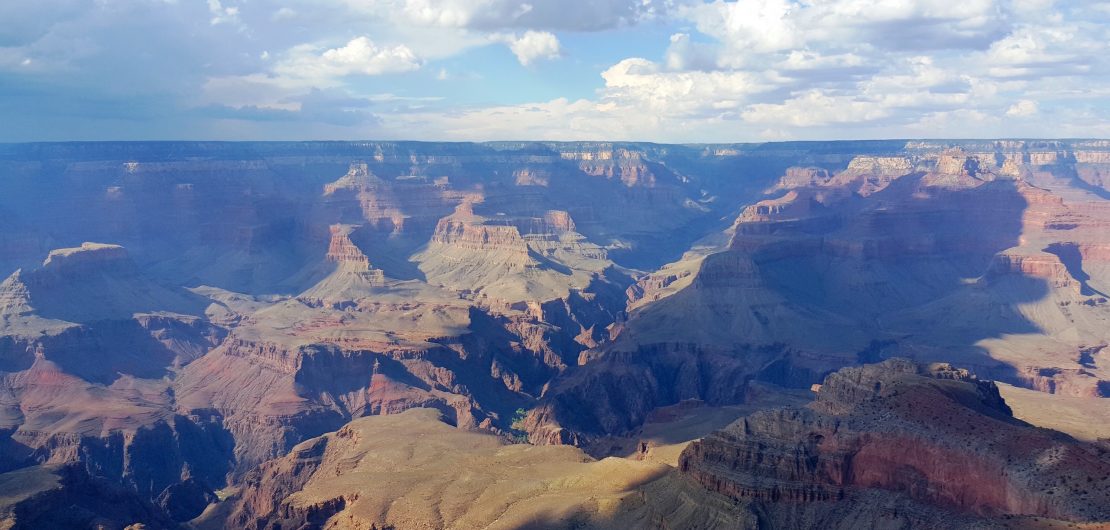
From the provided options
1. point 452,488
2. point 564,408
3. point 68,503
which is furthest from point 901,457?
point 564,408

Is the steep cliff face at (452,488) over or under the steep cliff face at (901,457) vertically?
under

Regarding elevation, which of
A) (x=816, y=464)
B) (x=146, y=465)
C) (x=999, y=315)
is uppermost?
(x=816, y=464)

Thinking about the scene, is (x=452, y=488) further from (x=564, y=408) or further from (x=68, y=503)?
(x=564, y=408)

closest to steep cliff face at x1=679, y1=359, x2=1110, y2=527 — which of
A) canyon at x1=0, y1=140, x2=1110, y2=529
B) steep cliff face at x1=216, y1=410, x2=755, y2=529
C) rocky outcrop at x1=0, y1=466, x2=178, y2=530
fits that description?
canyon at x1=0, y1=140, x2=1110, y2=529

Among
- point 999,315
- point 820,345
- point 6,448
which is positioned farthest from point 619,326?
point 6,448

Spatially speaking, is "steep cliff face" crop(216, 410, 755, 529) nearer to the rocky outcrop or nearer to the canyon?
the canyon

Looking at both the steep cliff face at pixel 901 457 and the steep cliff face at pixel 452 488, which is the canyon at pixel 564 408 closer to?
the steep cliff face at pixel 901 457

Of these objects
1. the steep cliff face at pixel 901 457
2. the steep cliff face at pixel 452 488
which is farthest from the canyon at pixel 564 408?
the steep cliff face at pixel 452 488

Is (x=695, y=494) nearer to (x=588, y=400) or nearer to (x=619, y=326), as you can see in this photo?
(x=588, y=400)
